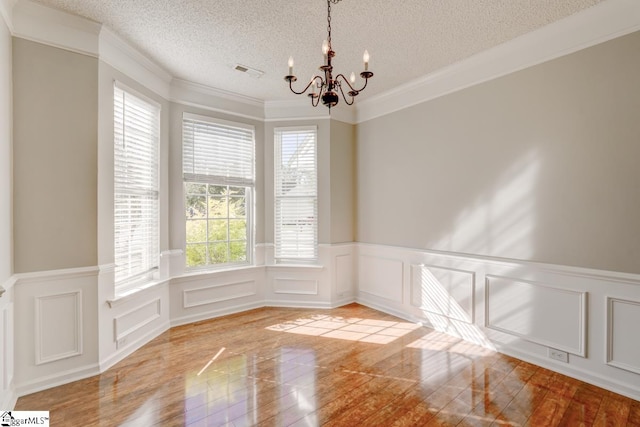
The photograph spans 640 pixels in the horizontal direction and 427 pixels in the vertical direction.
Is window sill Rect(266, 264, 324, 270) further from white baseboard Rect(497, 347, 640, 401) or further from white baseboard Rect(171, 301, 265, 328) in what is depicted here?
white baseboard Rect(497, 347, 640, 401)

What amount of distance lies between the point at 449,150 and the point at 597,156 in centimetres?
136

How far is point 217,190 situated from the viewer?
14.3 feet

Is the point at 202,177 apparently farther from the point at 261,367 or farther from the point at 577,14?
the point at 577,14

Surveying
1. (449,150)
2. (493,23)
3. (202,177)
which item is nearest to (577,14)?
(493,23)

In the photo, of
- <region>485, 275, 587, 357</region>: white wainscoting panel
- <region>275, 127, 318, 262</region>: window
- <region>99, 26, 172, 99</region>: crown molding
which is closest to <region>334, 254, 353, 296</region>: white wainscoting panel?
<region>275, 127, 318, 262</region>: window

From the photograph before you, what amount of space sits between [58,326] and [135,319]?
0.73 meters

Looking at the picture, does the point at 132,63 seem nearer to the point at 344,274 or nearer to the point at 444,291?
the point at 344,274

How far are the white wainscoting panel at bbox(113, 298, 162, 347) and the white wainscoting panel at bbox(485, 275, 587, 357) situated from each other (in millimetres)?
3670

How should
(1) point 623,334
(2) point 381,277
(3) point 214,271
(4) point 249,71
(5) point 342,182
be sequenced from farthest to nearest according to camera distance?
(5) point 342,182 → (2) point 381,277 → (3) point 214,271 → (4) point 249,71 → (1) point 623,334

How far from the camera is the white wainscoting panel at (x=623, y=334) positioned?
2.43 metres

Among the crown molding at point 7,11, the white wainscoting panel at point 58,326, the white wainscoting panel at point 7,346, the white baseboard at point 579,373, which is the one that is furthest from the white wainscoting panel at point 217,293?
the white baseboard at point 579,373

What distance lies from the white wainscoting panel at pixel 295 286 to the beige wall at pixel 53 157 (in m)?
2.49

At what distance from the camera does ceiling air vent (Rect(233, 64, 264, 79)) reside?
361 centimetres

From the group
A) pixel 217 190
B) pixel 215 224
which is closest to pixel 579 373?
pixel 215 224
